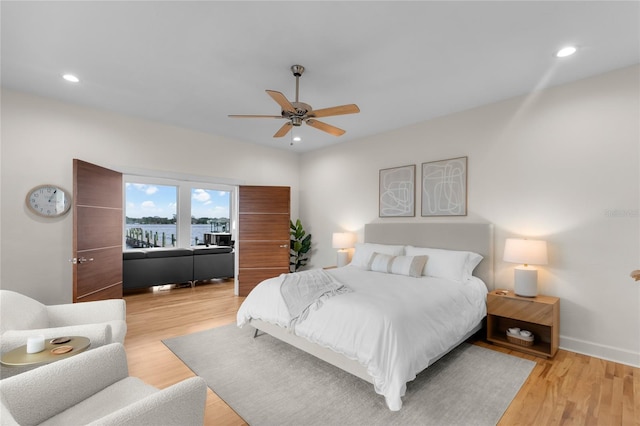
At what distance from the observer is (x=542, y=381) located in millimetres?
2539

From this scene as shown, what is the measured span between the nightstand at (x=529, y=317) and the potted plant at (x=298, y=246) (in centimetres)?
353

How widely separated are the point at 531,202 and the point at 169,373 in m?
4.13

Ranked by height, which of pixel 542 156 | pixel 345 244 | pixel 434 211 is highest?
pixel 542 156

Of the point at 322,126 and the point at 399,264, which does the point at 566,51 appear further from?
the point at 399,264

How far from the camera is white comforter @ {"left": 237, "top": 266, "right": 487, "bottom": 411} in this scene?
215cm

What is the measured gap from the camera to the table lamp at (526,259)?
3.10 m

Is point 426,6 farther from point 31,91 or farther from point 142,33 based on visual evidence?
point 31,91

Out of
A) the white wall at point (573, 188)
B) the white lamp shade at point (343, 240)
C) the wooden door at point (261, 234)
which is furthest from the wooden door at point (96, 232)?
the white wall at point (573, 188)

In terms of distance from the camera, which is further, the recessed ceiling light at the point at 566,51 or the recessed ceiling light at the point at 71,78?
the recessed ceiling light at the point at 71,78

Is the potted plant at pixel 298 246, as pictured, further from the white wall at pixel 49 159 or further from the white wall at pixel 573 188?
the white wall at pixel 573 188

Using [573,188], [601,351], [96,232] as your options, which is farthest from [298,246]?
[601,351]

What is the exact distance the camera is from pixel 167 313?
4367mm

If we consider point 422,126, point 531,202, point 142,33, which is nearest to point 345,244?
point 422,126

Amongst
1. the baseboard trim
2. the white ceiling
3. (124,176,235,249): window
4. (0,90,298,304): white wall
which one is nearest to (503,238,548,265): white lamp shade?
the baseboard trim
